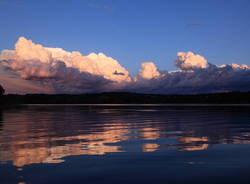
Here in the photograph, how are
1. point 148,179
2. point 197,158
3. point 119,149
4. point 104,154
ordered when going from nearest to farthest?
point 148,179, point 197,158, point 104,154, point 119,149

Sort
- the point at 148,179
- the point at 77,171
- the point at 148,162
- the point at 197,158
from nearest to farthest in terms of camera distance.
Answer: the point at 148,179, the point at 77,171, the point at 148,162, the point at 197,158

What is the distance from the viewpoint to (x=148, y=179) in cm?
1138

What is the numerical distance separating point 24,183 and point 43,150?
23.0ft

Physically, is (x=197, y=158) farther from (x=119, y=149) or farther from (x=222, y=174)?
(x=119, y=149)

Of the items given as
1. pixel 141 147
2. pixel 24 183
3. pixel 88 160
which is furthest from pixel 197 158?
pixel 24 183

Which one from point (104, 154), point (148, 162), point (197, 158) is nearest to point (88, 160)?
point (104, 154)

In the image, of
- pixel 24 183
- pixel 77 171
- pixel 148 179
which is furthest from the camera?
pixel 77 171

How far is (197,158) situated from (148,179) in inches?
198

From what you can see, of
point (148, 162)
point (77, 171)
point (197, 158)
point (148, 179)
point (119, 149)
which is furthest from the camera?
point (119, 149)

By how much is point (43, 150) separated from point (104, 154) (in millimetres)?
4128

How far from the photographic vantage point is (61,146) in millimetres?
19141

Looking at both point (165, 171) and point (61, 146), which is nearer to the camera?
point (165, 171)

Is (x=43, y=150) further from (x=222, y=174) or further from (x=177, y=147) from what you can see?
(x=222, y=174)

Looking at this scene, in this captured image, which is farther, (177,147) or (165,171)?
(177,147)
